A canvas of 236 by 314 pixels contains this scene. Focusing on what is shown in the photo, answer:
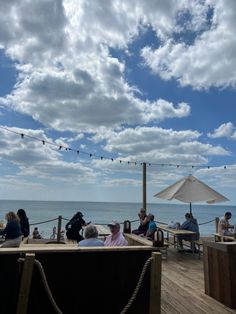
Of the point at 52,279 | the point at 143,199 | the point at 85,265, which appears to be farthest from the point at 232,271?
the point at 143,199

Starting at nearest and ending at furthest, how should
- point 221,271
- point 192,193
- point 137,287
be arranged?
point 137,287 < point 221,271 < point 192,193

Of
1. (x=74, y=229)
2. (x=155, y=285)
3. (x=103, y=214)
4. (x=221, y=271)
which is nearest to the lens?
(x=155, y=285)

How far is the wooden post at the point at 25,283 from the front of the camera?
8.98 feet

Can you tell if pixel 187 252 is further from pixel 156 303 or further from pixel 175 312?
pixel 156 303

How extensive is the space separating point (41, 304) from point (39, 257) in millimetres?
433

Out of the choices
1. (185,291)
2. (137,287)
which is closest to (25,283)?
(137,287)

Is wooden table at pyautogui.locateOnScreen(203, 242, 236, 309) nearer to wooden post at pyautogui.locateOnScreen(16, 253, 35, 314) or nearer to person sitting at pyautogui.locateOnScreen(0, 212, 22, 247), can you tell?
wooden post at pyautogui.locateOnScreen(16, 253, 35, 314)

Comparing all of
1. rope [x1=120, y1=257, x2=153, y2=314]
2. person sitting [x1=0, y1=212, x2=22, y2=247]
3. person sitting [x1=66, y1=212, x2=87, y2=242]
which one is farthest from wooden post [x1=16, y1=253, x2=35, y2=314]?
person sitting [x1=66, y1=212, x2=87, y2=242]

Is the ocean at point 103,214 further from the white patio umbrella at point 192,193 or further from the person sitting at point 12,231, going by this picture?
the person sitting at point 12,231

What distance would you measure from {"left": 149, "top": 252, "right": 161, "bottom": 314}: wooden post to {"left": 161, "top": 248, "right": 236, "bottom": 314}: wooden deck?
853 millimetres

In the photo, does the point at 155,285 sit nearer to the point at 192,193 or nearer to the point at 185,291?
the point at 185,291

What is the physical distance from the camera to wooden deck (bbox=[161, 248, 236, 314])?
3992 mm

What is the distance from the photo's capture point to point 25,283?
2756 mm

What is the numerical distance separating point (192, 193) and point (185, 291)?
3891mm
